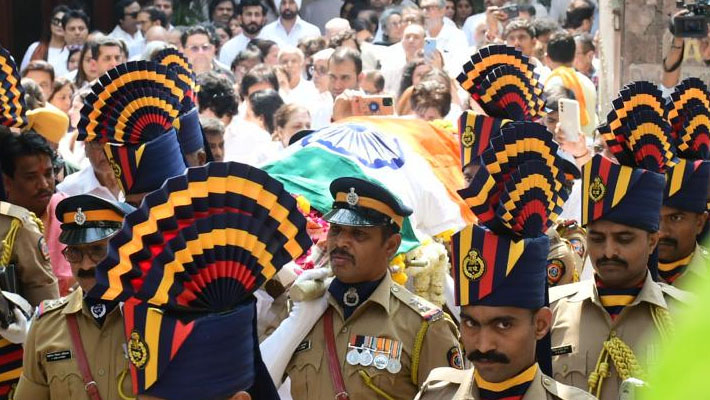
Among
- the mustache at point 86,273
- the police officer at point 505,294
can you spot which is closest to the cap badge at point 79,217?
the mustache at point 86,273

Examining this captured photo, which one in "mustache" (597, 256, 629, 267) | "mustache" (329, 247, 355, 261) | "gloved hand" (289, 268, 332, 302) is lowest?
"gloved hand" (289, 268, 332, 302)

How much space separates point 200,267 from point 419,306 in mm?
1661

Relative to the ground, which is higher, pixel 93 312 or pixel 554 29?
pixel 93 312

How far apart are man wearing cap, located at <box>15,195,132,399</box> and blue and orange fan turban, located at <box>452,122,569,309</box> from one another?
1209mm

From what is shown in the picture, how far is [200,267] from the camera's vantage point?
2271 mm

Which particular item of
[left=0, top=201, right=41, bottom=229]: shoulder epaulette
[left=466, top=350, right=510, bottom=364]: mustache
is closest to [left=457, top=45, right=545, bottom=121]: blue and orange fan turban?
[left=0, top=201, right=41, bottom=229]: shoulder epaulette

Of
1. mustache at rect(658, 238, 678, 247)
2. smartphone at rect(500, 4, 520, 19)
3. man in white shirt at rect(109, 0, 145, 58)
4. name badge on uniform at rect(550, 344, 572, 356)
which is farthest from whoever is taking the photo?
man in white shirt at rect(109, 0, 145, 58)

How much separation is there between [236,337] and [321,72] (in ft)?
26.8

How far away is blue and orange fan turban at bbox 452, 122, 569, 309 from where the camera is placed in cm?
297

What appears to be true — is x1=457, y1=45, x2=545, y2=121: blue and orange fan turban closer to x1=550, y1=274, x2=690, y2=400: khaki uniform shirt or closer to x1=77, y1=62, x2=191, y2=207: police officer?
x1=77, y1=62, x2=191, y2=207: police officer

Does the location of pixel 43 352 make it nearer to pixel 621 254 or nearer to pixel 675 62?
pixel 621 254

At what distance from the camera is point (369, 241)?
3879 mm

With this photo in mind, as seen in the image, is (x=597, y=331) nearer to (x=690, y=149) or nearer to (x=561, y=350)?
(x=561, y=350)

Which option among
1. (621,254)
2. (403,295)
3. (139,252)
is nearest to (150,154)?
(403,295)
